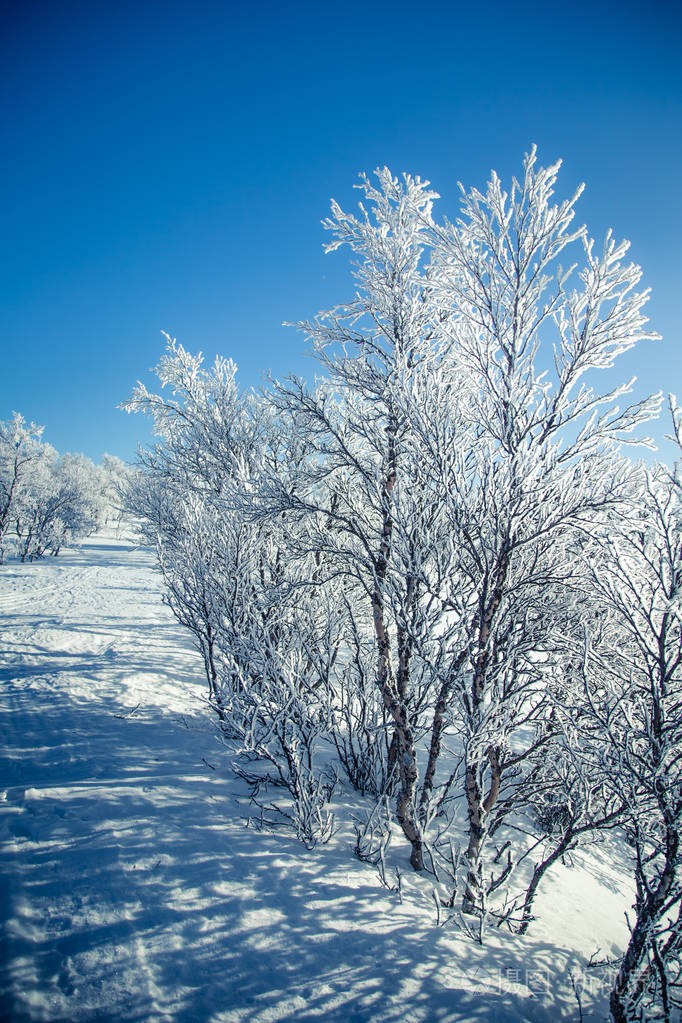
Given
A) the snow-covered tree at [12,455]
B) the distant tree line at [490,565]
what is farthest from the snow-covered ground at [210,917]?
the snow-covered tree at [12,455]

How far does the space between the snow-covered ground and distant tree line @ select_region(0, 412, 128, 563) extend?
13.2 meters

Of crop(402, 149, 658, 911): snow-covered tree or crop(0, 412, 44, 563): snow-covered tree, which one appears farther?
crop(0, 412, 44, 563): snow-covered tree

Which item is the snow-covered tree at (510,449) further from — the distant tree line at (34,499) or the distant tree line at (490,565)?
the distant tree line at (34,499)

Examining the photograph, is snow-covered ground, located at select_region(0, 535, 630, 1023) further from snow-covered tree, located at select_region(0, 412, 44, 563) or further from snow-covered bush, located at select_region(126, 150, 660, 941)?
snow-covered tree, located at select_region(0, 412, 44, 563)

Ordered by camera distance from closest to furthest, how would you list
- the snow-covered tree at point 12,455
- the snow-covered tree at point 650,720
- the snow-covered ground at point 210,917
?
the snow-covered ground at point 210,917, the snow-covered tree at point 650,720, the snow-covered tree at point 12,455

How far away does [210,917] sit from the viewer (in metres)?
2.97

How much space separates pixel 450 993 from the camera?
2.79 meters

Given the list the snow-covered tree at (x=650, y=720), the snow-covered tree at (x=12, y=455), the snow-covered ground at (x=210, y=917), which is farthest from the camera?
the snow-covered tree at (x=12, y=455)

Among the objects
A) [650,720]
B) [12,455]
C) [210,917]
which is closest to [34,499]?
[12,455]

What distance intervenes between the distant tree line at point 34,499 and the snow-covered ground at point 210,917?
13237 mm

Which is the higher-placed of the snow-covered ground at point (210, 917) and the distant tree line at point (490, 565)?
the distant tree line at point (490, 565)

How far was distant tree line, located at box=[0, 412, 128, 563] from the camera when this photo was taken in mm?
19328

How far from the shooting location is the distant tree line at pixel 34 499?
63.4 feet

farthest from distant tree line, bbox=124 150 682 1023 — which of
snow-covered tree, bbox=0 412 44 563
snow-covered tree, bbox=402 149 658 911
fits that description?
snow-covered tree, bbox=0 412 44 563
